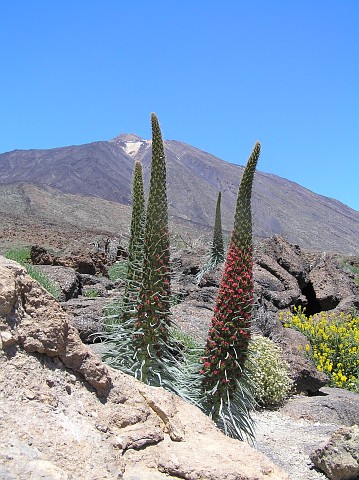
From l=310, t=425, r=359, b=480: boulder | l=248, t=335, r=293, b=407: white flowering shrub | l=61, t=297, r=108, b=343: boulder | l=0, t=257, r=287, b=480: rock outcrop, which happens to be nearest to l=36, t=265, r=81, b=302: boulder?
l=61, t=297, r=108, b=343: boulder

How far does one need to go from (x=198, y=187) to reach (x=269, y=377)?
110m

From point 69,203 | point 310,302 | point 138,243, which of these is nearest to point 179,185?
point 69,203

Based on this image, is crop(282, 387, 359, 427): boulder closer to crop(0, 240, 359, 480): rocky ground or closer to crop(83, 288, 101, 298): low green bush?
crop(0, 240, 359, 480): rocky ground

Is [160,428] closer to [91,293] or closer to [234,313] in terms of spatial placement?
[234,313]

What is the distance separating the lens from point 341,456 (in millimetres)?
4309

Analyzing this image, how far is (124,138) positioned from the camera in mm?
186500

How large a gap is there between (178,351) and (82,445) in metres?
2.70

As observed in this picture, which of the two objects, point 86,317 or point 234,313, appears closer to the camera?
point 234,313

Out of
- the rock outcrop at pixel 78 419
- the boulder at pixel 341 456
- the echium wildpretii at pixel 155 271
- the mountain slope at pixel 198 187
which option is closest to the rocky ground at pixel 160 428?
the rock outcrop at pixel 78 419

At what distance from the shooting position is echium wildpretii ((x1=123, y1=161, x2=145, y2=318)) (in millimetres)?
4512

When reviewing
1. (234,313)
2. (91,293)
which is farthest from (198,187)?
(234,313)

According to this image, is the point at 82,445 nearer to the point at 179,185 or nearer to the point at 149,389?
the point at 149,389

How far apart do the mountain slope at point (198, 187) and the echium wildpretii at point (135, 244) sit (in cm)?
8195

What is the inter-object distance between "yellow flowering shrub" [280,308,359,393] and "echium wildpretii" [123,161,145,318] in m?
4.22
